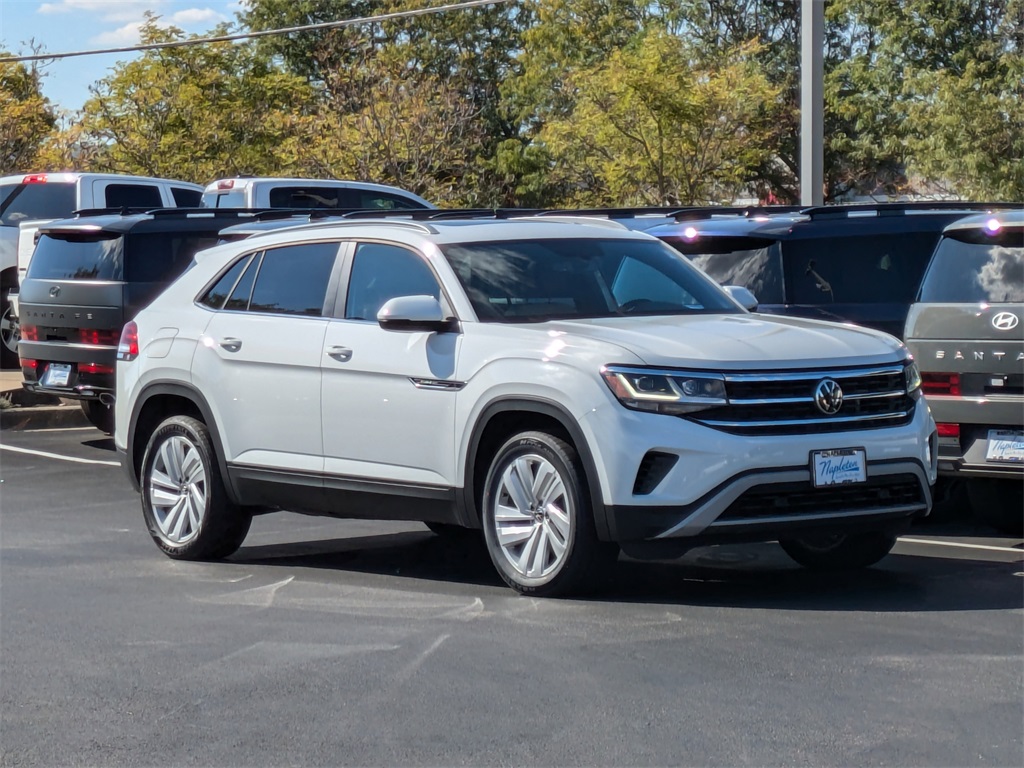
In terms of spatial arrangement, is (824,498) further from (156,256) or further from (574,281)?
(156,256)

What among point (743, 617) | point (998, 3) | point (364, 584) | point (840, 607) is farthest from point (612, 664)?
point (998, 3)

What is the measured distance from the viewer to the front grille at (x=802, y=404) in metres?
7.09

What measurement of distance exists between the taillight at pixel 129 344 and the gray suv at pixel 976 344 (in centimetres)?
437

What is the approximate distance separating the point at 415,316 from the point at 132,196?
12.7 meters

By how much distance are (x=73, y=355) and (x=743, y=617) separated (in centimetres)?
832

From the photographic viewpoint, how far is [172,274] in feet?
46.0

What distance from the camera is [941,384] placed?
9.03m

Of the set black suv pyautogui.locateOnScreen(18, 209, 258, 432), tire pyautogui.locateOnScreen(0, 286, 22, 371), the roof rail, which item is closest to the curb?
black suv pyautogui.locateOnScreen(18, 209, 258, 432)

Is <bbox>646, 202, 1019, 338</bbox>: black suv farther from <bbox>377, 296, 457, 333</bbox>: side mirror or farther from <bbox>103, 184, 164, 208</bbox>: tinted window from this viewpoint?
<bbox>103, 184, 164, 208</bbox>: tinted window

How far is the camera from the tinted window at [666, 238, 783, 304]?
1023cm

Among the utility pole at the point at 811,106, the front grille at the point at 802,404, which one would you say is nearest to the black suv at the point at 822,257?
the front grille at the point at 802,404

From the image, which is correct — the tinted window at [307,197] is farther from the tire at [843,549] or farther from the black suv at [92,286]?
the tire at [843,549]

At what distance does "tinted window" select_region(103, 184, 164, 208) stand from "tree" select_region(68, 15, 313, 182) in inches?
713

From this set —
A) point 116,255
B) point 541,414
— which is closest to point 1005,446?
point 541,414
